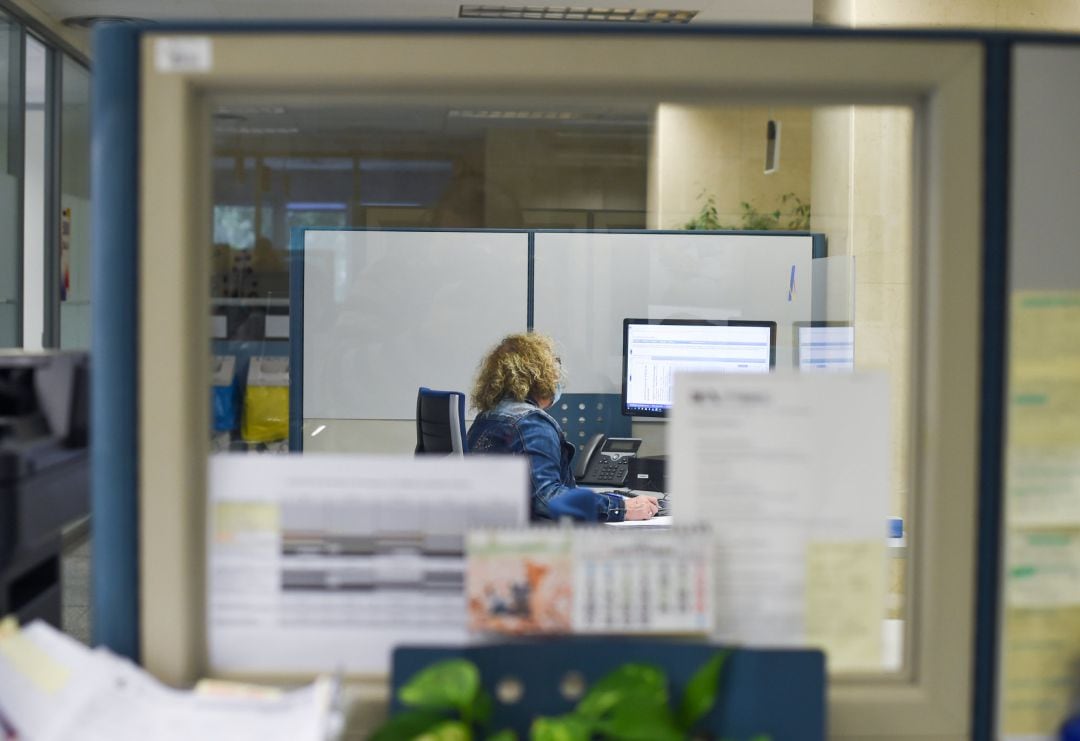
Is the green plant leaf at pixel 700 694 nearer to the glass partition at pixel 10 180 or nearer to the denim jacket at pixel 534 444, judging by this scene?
the denim jacket at pixel 534 444

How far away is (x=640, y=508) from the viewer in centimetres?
329

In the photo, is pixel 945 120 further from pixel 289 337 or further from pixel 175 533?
pixel 289 337

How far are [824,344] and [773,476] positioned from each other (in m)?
3.25

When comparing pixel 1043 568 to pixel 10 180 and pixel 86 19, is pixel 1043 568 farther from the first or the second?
pixel 86 19

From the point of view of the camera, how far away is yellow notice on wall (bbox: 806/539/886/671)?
96 cm

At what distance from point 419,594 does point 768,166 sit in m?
4.45

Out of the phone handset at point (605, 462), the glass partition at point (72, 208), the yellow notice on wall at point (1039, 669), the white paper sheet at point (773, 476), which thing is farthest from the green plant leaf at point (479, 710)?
the glass partition at point (72, 208)

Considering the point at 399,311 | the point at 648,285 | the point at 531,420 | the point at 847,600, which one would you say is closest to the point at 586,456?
the point at 531,420

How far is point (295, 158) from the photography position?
6.93 meters

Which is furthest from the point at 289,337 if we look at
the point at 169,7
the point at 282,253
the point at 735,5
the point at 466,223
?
the point at 466,223

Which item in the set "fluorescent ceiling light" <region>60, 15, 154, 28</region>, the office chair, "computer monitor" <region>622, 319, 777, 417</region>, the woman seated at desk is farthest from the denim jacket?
"fluorescent ceiling light" <region>60, 15, 154, 28</region>

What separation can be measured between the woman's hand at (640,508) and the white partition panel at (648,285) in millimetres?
890

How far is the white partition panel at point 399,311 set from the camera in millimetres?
4137

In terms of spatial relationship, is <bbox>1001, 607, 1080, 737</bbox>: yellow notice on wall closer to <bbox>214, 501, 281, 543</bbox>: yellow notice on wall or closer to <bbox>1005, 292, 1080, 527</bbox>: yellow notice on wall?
Answer: <bbox>1005, 292, 1080, 527</bbox>: yellow notice on wall
